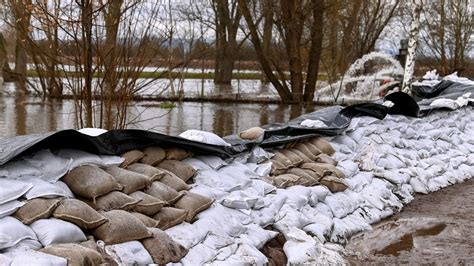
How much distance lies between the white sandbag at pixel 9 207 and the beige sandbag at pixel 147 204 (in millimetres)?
658

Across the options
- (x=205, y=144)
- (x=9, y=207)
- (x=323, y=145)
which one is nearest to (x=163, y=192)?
(x=205, y=144)

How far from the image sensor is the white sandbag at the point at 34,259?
97.7 inches

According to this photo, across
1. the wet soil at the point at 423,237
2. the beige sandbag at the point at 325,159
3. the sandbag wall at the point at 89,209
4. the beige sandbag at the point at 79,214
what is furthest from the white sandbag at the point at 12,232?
the beige sandbag at the point at 325,159

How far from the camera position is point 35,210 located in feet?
9.30

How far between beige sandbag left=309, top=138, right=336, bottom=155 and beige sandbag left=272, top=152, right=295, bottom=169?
2.14 feet

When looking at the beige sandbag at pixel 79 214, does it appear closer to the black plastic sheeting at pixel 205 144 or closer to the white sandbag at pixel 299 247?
the black plastic sheeting at pixel 205 144

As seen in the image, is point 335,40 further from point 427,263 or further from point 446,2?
Result: point 427,263

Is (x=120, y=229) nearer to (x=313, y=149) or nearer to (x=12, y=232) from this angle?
(x=12, y=232)

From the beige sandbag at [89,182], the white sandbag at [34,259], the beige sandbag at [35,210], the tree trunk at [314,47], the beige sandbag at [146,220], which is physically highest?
the tree trunk at [314,47]

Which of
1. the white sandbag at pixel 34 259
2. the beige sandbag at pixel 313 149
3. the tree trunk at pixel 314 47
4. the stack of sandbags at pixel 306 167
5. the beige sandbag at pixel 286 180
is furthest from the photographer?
the tree trunk at pixel 314 47

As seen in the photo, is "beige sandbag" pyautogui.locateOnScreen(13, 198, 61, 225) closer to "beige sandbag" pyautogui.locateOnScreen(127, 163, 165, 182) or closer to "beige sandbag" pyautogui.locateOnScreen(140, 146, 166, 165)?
"beige sandbag" pyautogui.locateOnScreen(127, 163, 165, 182)

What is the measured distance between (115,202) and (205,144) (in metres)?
1.08

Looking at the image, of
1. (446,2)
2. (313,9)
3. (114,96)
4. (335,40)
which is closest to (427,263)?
(114,96)

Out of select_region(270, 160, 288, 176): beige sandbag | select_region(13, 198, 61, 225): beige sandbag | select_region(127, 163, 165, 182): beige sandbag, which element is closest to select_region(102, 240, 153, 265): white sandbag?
select_region(13, 198, 61, 225): beige sandbag
